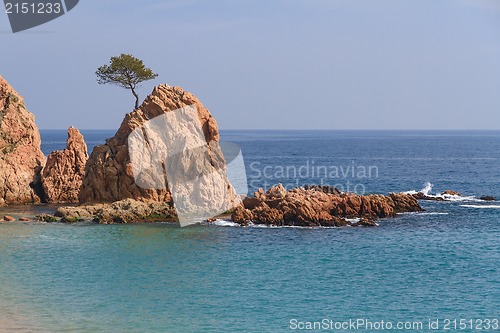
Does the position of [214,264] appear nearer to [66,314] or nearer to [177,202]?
[66,314]

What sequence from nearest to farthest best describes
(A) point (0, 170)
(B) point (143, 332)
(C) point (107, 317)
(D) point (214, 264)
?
(B) point (143, 332)
(C) point (107, 317)
(D) point (214, 264)
(A) point (0, 170)

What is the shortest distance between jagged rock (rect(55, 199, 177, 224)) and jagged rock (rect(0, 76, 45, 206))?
1577 centimetres

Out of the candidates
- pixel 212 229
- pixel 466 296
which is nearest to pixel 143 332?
pixel 466 296

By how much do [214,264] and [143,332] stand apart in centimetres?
1593

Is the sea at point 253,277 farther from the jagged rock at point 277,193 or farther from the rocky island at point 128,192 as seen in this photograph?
the jagged rock at point 277,193

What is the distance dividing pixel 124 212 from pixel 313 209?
19.8 m

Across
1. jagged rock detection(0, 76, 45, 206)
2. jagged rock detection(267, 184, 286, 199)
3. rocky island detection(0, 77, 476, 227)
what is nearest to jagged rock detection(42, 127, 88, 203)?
rocky island detection(0, 77, 476, 227)

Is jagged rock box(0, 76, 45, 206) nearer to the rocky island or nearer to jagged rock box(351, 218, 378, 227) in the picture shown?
the rocky island

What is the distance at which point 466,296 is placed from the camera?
40.8 m

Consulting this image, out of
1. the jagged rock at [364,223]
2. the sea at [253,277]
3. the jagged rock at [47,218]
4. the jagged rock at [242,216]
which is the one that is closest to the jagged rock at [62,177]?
the sea at [253,277]

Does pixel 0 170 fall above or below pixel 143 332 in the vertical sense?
above

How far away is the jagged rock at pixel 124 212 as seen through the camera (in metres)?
67.4

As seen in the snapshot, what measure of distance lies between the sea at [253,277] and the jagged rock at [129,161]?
619cm

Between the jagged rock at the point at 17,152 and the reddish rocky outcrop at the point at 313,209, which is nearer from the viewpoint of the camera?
the reddish rocky outcrop at the point at 313,209
